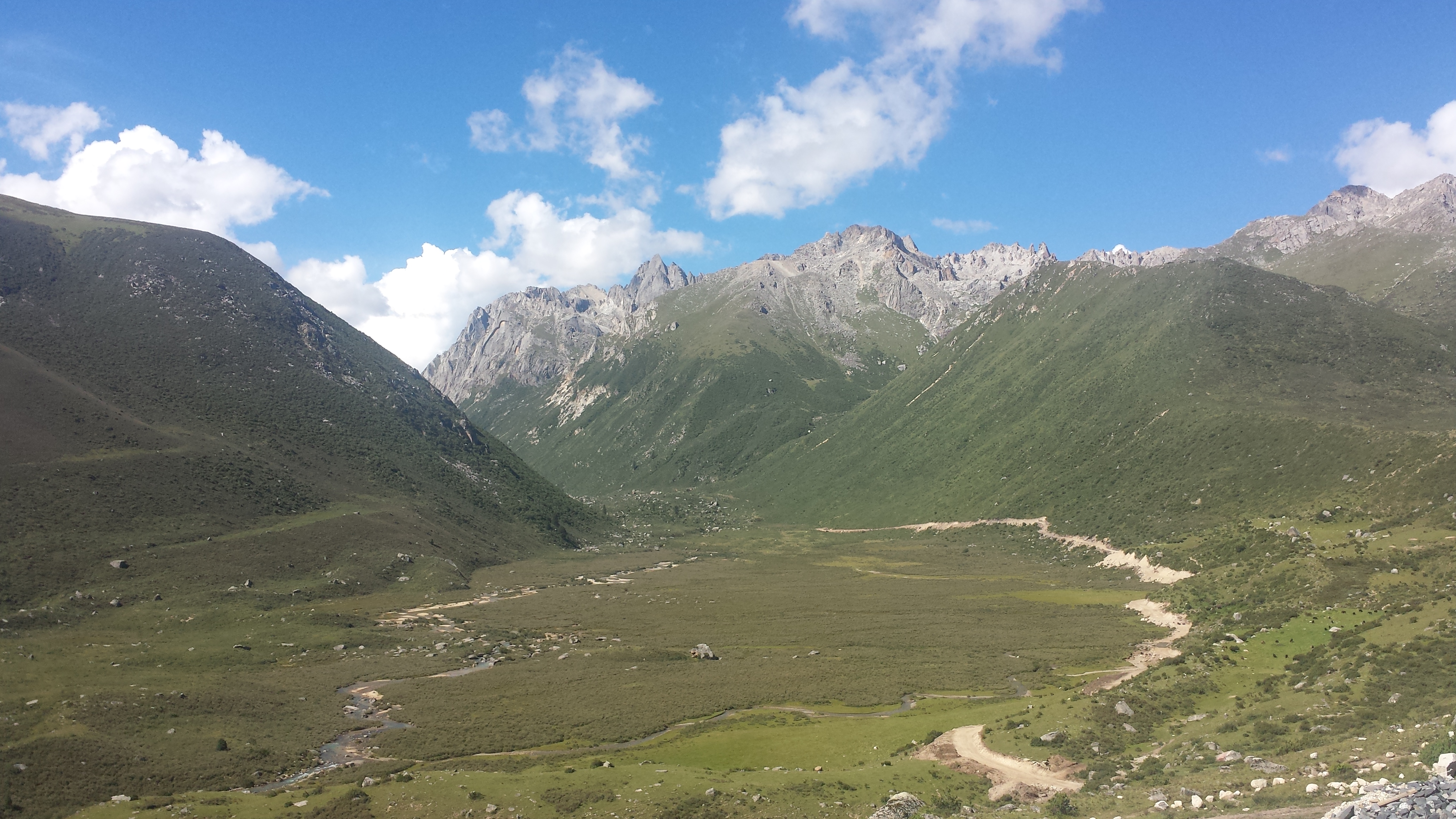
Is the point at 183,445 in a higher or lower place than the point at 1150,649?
higher

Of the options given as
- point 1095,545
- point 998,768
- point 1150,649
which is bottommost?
point 1150,649

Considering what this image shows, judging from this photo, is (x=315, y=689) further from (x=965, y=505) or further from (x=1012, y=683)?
(x=965, y=505)

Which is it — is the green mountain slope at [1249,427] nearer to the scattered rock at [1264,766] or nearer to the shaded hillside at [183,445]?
the scattered rock at [1264,766]

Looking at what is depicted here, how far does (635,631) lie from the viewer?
98438mm

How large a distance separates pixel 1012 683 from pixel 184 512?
12408cm

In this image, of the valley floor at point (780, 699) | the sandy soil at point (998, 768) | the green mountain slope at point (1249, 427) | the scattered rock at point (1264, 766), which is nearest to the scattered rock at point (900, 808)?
the valley floor at point (780, 699)

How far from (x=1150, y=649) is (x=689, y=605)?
223ft

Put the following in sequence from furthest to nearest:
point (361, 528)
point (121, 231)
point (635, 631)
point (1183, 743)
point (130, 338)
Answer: point (121, 231)
point (130, 338)
point (361, 528)
point (635, 631)
point (1183, 743)

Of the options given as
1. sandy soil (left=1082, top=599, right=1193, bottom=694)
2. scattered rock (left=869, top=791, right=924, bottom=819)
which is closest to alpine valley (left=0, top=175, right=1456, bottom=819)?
scattered rock (left=869, top=791, right=924, bottom=819)

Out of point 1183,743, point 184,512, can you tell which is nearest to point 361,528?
point 184,512

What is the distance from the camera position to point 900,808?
36625mm

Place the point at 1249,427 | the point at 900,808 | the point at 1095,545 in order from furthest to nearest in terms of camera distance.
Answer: the point at 1249,427 < the point at 1095,545 < the point at 900,808

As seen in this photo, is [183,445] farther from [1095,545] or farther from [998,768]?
[1095,545]

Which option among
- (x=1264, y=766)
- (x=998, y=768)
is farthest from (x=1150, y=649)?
(x=1264, y=766)
